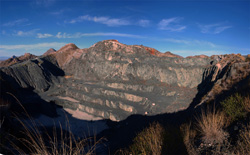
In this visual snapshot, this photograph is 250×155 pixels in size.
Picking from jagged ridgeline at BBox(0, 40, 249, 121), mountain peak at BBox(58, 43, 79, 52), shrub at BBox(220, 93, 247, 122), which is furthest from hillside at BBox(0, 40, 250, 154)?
mountain peak at BBox(58, 43, 79, 52)

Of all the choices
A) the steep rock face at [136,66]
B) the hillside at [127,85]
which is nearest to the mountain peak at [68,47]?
the steep rock face at [136,66]

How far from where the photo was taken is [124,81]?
104ft

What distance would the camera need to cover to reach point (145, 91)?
26953 mm

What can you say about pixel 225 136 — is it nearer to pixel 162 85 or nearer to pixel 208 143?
pixel 208 143

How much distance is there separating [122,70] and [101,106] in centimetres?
1267

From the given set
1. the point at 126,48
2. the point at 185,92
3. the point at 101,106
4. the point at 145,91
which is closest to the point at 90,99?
the point at 101,106

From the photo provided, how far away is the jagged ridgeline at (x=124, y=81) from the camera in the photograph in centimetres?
2248

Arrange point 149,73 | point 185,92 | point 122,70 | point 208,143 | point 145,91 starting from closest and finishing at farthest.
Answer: point 208,143, point 185,92, point 145,91, point 149,73, point 122,70

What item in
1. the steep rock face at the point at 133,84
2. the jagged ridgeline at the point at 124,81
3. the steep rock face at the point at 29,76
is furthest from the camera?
the steep rock face at the point at 29,76

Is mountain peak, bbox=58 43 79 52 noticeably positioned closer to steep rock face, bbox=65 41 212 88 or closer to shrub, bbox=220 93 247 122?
steep rock face, bbox=65 41 212 88

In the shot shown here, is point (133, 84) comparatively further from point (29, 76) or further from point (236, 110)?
point (29, 76)

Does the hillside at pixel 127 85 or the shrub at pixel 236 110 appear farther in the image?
the hillside at pixel 127 85

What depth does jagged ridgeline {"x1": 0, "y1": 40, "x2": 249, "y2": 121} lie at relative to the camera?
22.5 meters

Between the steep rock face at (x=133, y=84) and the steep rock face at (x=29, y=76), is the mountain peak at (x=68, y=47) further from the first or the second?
the steep rock face at (x=133, y=84)
